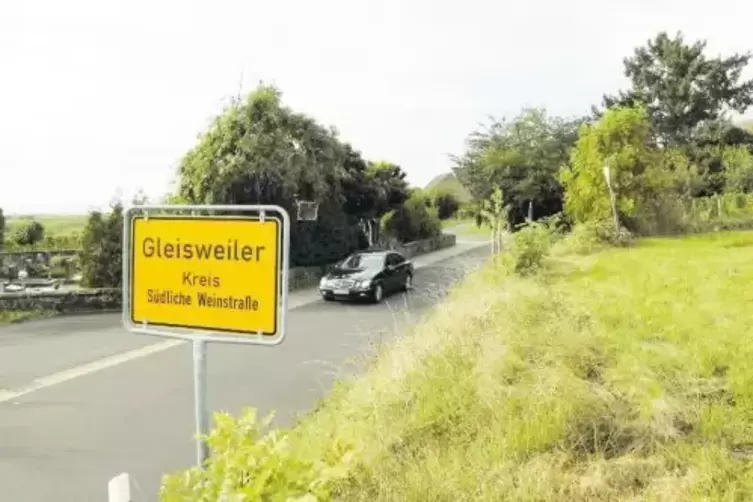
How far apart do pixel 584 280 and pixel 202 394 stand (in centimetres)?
1183

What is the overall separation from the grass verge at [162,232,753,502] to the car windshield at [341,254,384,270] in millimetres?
10205

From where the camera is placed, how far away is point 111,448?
656 cm

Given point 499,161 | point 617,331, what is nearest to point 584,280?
point 617,331

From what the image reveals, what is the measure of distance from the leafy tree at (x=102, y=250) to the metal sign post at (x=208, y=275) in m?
15.5

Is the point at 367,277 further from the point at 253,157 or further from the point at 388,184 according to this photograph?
the point at 388,184

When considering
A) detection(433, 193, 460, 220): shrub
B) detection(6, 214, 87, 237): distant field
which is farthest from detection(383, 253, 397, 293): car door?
detection(433, 193, 460, 220): shrub

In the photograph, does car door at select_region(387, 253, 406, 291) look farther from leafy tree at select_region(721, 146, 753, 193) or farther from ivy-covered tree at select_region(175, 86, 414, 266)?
leafy tree at select_region(721, 146, 753, 193)

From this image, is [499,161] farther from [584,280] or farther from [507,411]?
[507,411]

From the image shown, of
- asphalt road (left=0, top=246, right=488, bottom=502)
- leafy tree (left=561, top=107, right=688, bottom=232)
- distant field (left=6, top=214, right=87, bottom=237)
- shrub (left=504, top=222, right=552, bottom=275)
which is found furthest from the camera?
distant field (left=6, top=214, right=87, bottom=237)

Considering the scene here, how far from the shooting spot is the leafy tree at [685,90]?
1719 inches

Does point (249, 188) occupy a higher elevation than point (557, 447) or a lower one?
higher

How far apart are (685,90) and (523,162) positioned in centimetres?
1544

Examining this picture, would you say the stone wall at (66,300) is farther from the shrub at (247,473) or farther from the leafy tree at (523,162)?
the leafy tree at (523,162)

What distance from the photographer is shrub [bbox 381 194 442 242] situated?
109ft
